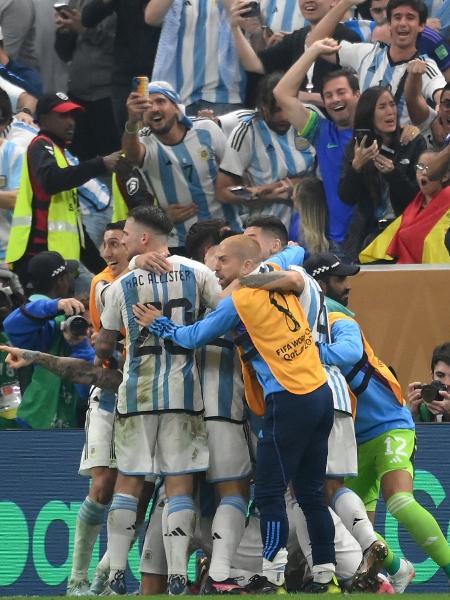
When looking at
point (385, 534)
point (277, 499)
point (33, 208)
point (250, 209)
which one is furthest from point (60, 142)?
point (277, 499)

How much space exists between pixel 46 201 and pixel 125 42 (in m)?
2.39

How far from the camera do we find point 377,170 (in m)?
11.8

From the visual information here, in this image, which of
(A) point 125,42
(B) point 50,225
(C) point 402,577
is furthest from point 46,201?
(C) point 402,577

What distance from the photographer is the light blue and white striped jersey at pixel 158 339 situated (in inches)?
349

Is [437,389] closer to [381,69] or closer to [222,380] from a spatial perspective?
[222,380]

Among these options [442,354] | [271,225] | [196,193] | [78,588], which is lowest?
[78,588]

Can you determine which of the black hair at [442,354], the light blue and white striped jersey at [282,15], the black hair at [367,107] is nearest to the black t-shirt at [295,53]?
the light blue and white striped jersey at [282,15]

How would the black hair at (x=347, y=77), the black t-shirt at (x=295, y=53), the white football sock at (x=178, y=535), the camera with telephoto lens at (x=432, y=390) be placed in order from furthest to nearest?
the black t-shirt at (x=295, y=53), the black hair at (x=347, y=77), the camera with telephoto lens at (x=432, y=390), the white football sock at (x=178, y=535)

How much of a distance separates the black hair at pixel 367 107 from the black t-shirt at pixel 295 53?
1.40m

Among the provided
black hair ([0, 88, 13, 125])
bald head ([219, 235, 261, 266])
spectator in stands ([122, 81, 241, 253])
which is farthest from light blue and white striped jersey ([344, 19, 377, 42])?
bald head ([219, 235, 261, 266])

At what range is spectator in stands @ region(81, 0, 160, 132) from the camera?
557 inches

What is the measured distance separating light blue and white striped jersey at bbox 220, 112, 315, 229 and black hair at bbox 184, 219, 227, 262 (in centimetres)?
248

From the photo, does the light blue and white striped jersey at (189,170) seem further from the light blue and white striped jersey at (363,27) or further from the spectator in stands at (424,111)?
the light blue and white striped jersey at (363,27)

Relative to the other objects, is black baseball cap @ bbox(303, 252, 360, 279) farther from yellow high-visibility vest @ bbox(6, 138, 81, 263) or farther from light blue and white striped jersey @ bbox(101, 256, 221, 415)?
yellow high-visibility vest @ bbox(6, 138, 81, 263)
